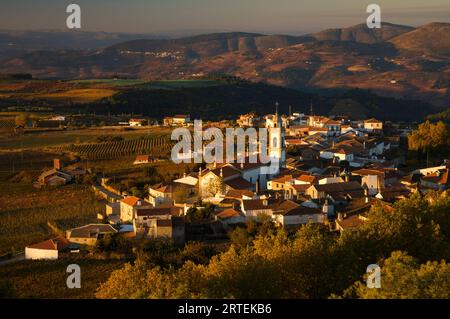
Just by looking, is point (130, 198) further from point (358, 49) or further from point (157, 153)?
point (358, 49)

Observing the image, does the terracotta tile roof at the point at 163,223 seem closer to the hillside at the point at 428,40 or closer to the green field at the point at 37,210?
the green field at the point at 37,210

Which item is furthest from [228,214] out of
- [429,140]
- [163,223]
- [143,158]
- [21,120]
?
[21,120]

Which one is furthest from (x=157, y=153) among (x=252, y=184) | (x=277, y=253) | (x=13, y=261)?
(x=277, y=253)

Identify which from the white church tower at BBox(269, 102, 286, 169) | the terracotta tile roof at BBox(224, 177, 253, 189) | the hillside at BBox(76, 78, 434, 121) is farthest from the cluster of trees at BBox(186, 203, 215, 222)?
the hillside at BBox(76, 78, 434, 121)

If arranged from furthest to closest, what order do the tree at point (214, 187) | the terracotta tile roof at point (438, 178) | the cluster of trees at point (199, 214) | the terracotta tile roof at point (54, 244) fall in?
the terracotta tile roof at point (438, 178) < the tree at point (214, 187) < the cluster of trees at point (199, 214) < the terracotta tile roof at point (54, 244)

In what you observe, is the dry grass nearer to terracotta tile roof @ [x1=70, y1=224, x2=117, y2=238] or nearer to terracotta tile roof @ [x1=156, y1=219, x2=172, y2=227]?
terracotta tile roof @ [x1=70, y1=224, x2=117, y2=238]

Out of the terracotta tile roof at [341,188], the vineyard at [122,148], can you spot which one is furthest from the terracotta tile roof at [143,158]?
the terracotta tile roof at [341,188]
